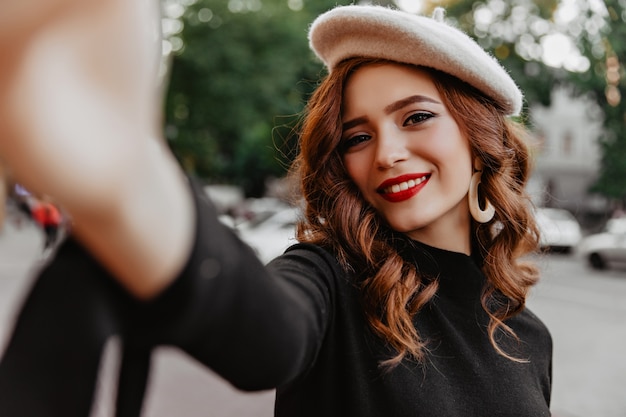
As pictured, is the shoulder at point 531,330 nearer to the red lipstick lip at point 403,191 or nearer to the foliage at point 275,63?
the red lipstick lip at point 403,191

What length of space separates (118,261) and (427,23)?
104 centimetres

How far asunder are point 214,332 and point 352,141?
929 millimetres

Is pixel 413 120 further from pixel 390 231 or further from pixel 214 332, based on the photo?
pixel 214 332

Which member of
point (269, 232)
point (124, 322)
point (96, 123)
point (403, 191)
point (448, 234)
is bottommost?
point (269, 232)

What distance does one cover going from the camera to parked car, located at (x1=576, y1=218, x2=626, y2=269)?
14.5 metres

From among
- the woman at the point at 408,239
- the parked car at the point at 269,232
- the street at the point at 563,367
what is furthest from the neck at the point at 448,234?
the parked car at the point at 269,232

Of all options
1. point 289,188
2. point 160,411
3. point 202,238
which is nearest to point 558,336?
point 160,411

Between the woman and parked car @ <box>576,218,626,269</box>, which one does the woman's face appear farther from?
parked car @ <box>576,218,626,269</box>

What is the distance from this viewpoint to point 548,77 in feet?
66.1

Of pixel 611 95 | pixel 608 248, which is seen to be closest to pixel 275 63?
pixel 611 95

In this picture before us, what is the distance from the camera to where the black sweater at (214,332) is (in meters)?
0.52

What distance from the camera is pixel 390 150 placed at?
4.54 feet

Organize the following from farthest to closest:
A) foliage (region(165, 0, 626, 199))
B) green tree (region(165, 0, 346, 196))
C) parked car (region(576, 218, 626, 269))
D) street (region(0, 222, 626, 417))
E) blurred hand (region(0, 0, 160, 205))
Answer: green tree (region(165, 0, 346, 196)), foliage (region(165, 0, 626, 199)), parked car (region(576, 218, 626, 269)), street (region(0, 222, 626, 417)), blurred hand (region(0, 0, 160, 205))

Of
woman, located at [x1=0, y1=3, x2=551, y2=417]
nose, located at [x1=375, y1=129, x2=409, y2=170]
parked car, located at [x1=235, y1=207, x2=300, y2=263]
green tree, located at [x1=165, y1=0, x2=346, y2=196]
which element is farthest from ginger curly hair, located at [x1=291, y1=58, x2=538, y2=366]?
green tree, located at [x1=165, y1=0, x2=346, y2=196]
